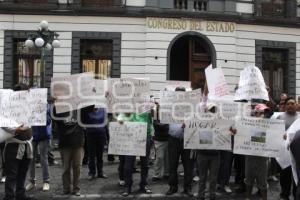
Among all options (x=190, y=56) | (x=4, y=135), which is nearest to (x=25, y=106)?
(x=4, y=135)

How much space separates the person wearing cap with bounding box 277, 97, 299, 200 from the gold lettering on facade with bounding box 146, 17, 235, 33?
13345mm

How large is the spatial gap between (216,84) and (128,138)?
1933mm

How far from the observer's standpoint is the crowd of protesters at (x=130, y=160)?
9.79 m

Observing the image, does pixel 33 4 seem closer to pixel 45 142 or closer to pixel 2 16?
pixel 2 16

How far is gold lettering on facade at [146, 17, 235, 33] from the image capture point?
77.3 feet

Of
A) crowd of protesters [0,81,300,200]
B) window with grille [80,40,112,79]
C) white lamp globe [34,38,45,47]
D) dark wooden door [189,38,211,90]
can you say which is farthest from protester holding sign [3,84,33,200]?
dark wooden door [189,38,211,90]

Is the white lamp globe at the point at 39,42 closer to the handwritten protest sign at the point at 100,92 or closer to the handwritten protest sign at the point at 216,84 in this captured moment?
the handwritten protest sign at the point at 100,92

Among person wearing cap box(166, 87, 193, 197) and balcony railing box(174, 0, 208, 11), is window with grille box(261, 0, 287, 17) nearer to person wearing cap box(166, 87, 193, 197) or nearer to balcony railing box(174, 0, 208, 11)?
balcony railing box(174, 0, 208, 11)

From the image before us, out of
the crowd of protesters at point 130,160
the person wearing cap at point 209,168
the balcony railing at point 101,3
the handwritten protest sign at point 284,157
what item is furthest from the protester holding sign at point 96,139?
the balcony railing at point 101,3

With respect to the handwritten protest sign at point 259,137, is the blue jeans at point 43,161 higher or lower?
lower

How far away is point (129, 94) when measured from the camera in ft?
35.7

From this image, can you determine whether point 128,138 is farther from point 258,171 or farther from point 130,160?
point 258,171

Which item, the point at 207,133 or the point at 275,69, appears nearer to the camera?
the point at 207,133

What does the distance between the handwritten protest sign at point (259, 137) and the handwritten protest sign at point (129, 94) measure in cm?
192
